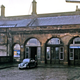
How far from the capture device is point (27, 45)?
29.9 metres

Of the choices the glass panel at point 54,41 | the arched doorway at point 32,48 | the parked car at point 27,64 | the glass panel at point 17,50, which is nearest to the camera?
the parked car at point 27,64

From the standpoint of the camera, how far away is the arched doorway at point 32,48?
96.8 ft

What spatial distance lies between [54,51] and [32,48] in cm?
408

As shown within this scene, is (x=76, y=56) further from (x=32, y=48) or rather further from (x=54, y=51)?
(x=32, y=48)

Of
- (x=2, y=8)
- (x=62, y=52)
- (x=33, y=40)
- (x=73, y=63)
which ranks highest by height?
(x=2, y=8)

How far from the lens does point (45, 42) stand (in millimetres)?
27703

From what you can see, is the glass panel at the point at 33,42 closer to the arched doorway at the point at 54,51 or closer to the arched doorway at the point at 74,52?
the arched doorway at the point at 54,51

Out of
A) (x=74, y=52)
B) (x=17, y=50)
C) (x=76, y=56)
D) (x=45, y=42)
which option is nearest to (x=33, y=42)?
(x=45, y=42)

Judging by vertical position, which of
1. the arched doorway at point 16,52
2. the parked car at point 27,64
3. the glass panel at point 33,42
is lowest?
the parked car at point 27,64

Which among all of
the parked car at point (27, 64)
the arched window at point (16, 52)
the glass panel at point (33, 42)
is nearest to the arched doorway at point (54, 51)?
the glass panel at point (33, 42)

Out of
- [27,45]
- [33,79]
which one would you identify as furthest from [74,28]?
[33,79]

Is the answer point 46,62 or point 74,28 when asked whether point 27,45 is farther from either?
point 74,28

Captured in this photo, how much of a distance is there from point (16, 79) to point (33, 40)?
18.0 meters

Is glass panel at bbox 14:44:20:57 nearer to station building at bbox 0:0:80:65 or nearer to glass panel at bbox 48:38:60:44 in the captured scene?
station building at bbox 0:0:80:65
